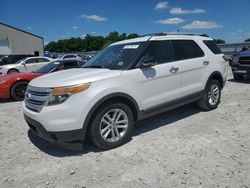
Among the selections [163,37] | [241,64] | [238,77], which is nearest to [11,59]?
[238,77]

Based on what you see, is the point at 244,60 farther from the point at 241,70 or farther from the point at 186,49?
the point at 186,49

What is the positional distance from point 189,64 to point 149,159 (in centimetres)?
238

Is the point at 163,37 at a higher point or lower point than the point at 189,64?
higher

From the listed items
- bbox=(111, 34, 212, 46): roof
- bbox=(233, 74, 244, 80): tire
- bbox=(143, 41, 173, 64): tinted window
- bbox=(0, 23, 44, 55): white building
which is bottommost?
bbox=(233, 74, 244, 80): tire

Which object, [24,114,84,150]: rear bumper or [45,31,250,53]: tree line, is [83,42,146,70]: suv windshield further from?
[45,31,250,53]: tree line

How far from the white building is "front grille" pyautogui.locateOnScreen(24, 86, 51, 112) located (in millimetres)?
40043

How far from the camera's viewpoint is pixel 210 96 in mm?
5613

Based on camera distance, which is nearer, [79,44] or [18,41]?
[18,41]

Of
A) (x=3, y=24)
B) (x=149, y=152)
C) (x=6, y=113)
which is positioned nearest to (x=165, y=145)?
(x=149, y=152)

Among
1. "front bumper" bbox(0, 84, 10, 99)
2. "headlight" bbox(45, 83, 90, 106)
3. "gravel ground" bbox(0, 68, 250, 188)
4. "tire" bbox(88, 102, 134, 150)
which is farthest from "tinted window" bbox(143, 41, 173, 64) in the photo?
"front bumper" bbox(0, 84, 10, 99)

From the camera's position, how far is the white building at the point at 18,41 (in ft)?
129

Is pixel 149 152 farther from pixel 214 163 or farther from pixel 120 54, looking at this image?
pixel 120 54

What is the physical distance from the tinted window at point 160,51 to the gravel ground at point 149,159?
1.40m

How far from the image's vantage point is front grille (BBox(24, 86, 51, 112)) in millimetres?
3477
